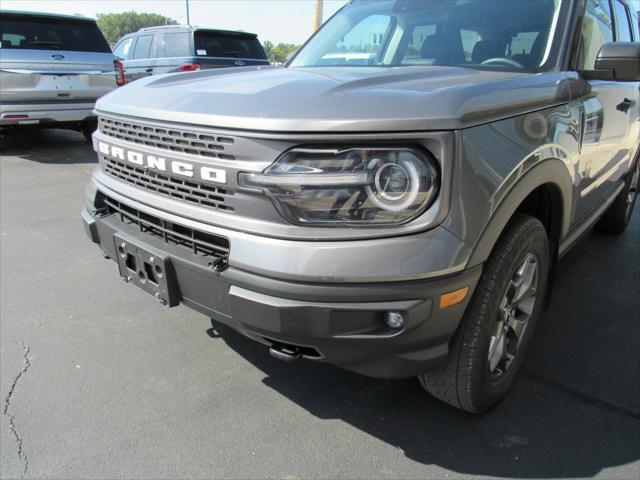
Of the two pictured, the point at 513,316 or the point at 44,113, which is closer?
the point at 513,316

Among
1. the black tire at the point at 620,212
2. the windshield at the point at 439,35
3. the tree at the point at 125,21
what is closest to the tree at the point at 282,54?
the windshield at the point at 439,35

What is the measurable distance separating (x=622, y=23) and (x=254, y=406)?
3.79 metres

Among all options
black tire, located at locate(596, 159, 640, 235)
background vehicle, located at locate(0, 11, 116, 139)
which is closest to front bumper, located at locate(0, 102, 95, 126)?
background vehicle, located at locate(0, 11, 116, 139)

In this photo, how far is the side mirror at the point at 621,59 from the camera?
2.34 meters

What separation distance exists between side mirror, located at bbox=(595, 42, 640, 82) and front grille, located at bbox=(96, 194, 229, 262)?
1957mm

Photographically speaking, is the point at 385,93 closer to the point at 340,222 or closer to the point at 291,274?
the point at 340,222

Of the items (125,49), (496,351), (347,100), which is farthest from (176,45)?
(496,351)

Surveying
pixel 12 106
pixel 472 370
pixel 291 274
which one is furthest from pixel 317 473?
pixel 12 106

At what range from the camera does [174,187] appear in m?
1.95

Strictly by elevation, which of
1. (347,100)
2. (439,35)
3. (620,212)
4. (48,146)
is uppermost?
(439,35)

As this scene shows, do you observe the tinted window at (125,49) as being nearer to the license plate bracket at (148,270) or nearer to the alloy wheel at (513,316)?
the license plate bracket at (148,270)

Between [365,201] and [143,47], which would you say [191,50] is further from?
[365,201]

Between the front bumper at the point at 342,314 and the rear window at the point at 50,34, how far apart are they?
6861 millimetres

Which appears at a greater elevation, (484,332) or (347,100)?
(347,100)
